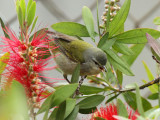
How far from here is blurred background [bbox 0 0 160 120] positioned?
1.91 meters

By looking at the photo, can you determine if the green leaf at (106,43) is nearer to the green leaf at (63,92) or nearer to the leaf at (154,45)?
the leaf at (154,45)

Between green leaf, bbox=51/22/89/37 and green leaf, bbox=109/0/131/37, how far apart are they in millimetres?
104

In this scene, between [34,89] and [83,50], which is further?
[83,50]

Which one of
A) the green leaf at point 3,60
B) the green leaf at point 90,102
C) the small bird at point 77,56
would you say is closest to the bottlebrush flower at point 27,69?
the green leaf at point 3,60

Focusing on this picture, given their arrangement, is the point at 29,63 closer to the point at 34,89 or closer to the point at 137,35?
the point at 34,89

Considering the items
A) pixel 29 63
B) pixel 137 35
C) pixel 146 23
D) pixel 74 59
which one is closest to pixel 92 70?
pixel 74 59

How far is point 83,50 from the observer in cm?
124

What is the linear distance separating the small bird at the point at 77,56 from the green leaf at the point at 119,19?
252mm

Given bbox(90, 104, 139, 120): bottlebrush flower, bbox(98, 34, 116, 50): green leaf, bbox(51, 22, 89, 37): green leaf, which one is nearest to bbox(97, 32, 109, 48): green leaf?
bbox(98, 34, 116, 50): green leaf

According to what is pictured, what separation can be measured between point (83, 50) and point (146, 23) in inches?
61.1

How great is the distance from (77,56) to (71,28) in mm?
351

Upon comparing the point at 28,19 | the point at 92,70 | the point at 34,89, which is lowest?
the point at 92,70

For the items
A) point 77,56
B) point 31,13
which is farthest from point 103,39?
point 77,56

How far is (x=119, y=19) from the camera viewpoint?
825 millimetres
